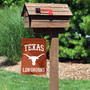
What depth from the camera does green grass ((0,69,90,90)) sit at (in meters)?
7.46

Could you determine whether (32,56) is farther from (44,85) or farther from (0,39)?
(0,39)

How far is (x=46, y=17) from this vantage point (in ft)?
17.3

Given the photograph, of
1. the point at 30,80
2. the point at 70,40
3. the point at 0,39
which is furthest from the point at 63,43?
the point at 30,80

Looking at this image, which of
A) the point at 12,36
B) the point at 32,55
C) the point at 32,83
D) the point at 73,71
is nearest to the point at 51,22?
the point at 32,55

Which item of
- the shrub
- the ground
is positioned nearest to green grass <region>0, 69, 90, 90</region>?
the ground

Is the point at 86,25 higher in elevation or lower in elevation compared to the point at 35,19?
lower

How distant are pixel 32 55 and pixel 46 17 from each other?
2.63 ft

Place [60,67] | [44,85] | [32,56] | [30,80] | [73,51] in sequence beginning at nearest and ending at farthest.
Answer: [32,56] → [44,85] → [30,80] → [60,67] → [73,51]

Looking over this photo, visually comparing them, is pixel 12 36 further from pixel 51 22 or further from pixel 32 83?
pixel 51 22

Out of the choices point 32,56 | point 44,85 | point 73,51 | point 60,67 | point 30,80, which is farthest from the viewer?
point 73,51

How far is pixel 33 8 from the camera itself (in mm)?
5281

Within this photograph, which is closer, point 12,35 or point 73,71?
point 73,71

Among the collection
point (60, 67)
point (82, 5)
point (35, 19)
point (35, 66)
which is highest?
point (35, 19)

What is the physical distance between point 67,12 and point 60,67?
5.19m
